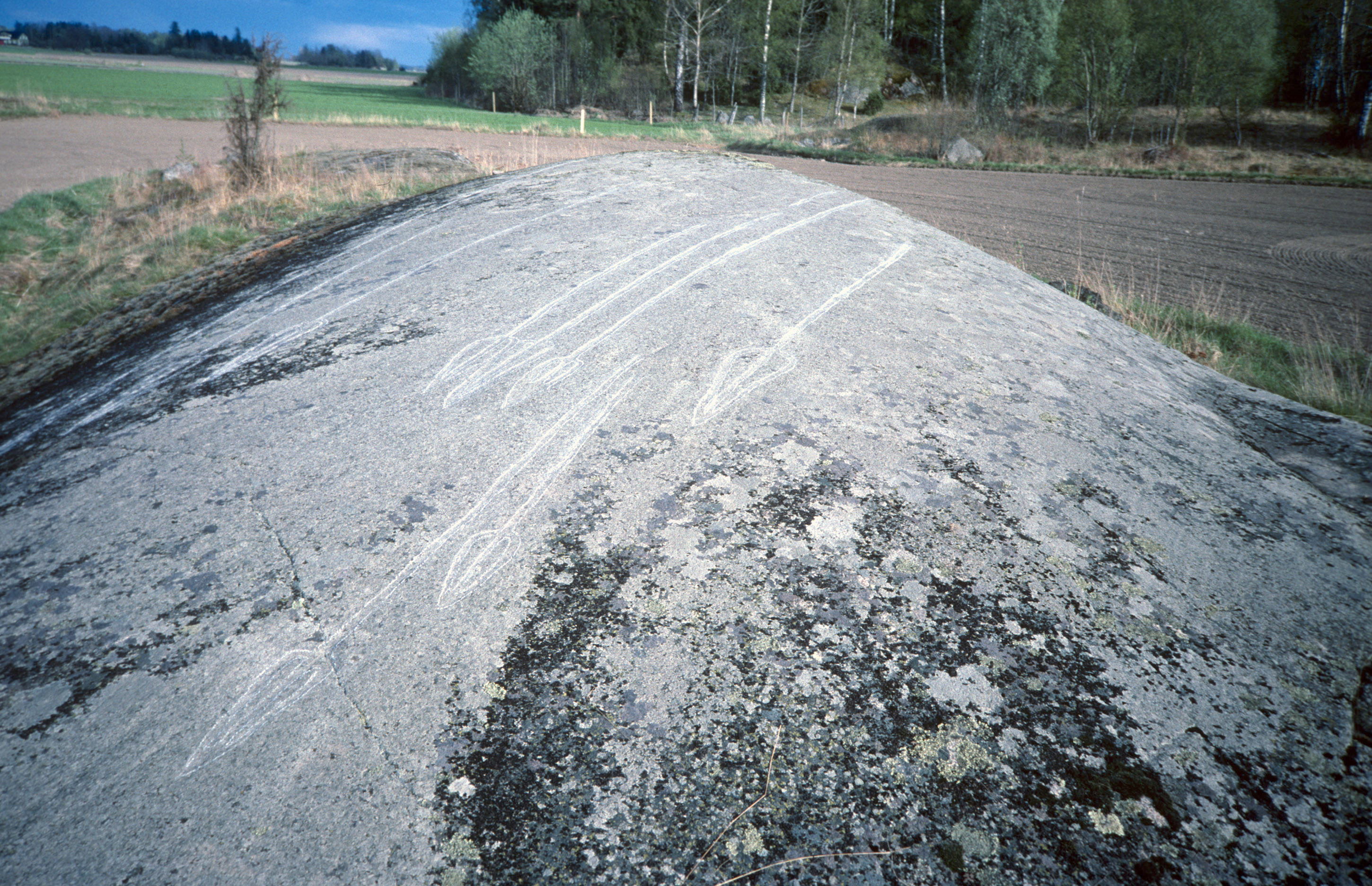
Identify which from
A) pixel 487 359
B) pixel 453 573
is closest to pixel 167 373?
pixel 487 359

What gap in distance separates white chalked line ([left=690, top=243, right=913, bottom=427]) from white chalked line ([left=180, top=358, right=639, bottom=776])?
28 centimetres

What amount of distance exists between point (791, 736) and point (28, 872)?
1.24 m

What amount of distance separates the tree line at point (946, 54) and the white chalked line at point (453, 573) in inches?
1224

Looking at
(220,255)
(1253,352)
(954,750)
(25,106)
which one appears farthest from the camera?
(25,106)

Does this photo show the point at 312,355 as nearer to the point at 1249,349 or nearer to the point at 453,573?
the point at 453,573

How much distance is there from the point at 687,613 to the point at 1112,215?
1550cm

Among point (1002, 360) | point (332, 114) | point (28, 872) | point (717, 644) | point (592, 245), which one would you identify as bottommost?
point (28, 872)

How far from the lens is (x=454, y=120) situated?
34000 millimetres

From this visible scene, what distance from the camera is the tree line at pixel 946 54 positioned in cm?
2944

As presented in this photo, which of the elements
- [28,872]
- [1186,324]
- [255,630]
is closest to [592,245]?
[255,630]

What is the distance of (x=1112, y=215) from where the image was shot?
43.9 ft

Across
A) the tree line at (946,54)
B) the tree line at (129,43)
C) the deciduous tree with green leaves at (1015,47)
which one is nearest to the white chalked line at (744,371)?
the tree line at (946,54)

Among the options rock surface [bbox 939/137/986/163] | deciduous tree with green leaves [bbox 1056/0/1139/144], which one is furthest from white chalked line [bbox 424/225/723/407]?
deciduous tree with green leaves [bbox 1056/0/1139/144]

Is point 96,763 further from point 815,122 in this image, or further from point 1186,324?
point 815,122
